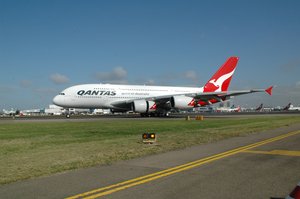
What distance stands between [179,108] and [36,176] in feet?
119

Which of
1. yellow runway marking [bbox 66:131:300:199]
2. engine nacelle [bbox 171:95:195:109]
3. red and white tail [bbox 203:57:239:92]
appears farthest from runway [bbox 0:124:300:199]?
red and white tail [bbox 203:57:239:92]

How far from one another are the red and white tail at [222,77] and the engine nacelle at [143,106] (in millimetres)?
12503

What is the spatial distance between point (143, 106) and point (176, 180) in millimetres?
35319

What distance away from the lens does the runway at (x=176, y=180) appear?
6289 millimetres

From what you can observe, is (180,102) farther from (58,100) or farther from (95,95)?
(58,100)

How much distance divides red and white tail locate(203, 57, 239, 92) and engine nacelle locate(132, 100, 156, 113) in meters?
12.5

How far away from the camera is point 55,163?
967cm

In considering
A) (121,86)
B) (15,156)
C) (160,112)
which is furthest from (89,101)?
(15,156)

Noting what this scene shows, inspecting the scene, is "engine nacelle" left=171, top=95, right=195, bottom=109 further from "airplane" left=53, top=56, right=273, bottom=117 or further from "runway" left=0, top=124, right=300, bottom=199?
"runway" left=0, top=124, right=300, bottom=199

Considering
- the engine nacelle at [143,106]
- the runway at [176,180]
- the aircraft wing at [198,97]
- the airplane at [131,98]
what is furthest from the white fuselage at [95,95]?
the runway at [176,180]

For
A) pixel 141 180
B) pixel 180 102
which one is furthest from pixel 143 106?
pixel 141 180

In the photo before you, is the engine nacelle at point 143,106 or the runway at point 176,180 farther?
the engine nacelle at point 143,106

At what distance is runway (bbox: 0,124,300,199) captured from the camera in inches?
248

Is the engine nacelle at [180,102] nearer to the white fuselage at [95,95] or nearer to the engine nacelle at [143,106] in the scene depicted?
the engine nacelle at [143,106]
